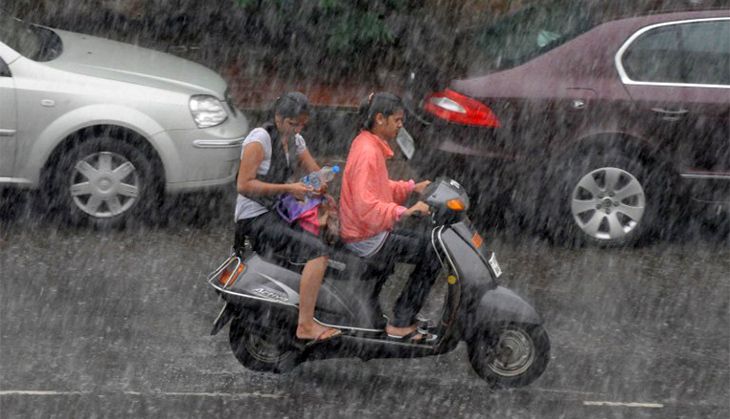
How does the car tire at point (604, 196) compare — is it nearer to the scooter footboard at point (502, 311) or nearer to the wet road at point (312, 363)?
the wet road at point (312, 363)

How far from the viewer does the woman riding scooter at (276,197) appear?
610 centimetres

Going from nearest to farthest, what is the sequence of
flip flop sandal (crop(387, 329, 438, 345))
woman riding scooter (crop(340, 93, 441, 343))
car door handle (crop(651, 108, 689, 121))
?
woman riding scooter (crop(340, 93, 441, 343)) → flip flop sandal (crop(387, 329, 438, 345)) → car door handle (crop(651, 108, 689, 121))

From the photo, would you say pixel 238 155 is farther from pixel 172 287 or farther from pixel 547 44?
pixel 547 44

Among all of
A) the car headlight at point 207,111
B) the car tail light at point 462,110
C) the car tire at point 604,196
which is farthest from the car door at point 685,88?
the car headlight at point 207,111

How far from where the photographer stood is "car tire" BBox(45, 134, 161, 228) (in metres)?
8.99

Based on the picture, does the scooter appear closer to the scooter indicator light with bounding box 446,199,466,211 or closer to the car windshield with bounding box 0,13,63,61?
the scooter indicator light with bounding box 446,199,466,211

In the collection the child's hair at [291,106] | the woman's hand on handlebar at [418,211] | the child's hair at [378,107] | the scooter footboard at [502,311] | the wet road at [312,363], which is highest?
the child's hair at [378,107]

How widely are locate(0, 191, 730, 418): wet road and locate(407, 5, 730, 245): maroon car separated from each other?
41 cm

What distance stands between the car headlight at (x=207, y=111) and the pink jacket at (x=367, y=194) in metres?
3.26

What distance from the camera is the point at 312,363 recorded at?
669cm

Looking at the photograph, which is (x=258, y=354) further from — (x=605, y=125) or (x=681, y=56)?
(x=681, y=56)

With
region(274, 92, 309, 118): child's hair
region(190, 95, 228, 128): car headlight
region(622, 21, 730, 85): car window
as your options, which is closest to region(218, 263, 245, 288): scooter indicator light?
region(274, 92, 309, 118): child's hair

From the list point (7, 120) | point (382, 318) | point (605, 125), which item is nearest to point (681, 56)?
point (605, 125)

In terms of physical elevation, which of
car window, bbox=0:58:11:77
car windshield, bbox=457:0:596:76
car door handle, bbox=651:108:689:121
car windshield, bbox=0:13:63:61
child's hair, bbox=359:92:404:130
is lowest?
car window, bbox=0:58:11:77
